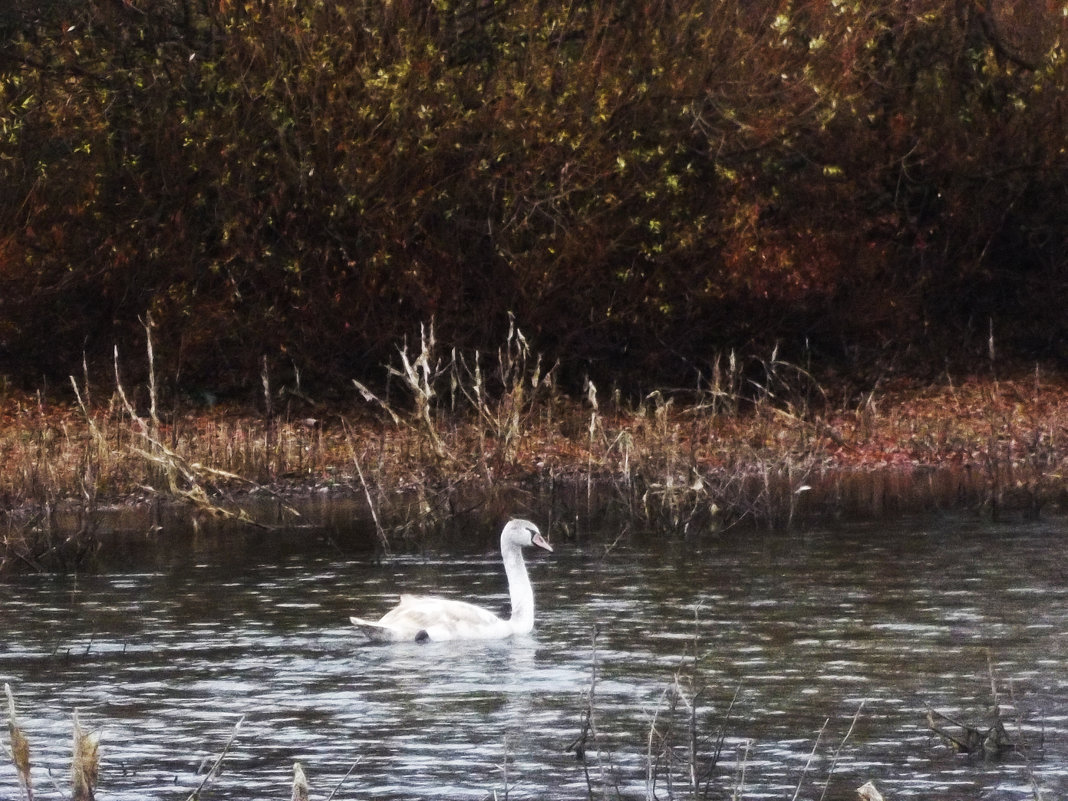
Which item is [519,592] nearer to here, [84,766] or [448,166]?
[84,766]

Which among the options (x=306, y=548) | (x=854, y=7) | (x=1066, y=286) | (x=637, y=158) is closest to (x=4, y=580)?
(x=306, y=548)

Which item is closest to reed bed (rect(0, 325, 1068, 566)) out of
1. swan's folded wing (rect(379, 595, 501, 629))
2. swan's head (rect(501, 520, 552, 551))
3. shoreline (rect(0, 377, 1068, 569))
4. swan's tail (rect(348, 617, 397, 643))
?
shoreline (rect(0, 377, 1068, 569))

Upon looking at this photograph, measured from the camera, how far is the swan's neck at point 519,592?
1380cm

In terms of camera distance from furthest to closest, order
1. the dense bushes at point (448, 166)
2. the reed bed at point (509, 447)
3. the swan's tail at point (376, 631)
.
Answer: the dense bushes at point (448, 166) < the reed bed at point (509, 447) < the swan's tail at point (376, 631)

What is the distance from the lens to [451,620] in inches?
538

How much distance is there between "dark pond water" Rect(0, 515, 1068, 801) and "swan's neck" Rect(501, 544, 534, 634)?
25cm

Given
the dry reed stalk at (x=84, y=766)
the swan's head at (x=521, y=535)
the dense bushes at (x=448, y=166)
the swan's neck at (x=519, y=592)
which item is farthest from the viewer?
the dense bushes at (x=448, y=166)

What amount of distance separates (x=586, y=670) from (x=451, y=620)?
1.59m

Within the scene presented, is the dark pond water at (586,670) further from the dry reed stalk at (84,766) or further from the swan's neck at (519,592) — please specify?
the dry reed stalk at (84,766)

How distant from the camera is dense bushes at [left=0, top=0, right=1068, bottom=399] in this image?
25.3m

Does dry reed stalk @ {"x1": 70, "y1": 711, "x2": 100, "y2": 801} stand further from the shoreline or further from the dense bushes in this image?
the dense bushes

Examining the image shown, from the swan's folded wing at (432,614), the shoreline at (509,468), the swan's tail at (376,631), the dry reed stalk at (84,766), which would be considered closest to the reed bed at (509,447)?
the shoreline at (509,468)

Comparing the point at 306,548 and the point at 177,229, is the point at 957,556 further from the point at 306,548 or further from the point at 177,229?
the point at 177,229

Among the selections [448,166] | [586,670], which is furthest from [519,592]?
[448,166]
